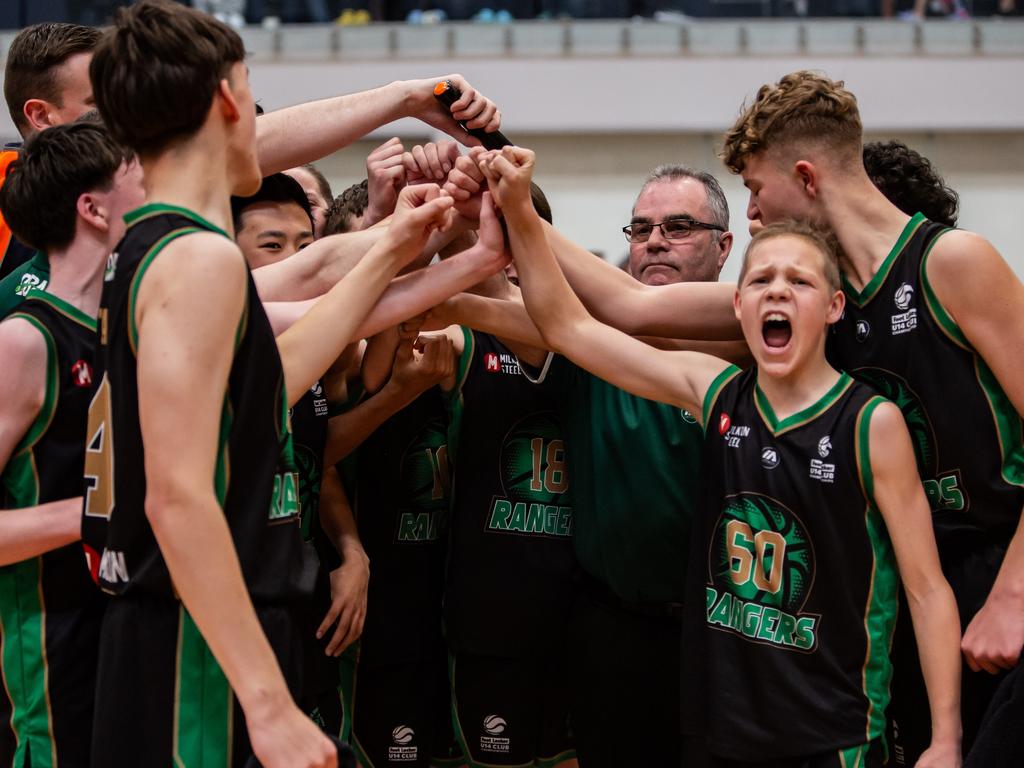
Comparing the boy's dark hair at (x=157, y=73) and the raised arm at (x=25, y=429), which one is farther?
the raised arm at (x=25, y=429)

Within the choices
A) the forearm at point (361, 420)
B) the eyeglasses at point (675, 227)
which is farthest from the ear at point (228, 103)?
the eyeglasses at point (675, 227)

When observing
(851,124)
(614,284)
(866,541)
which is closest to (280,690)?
(866,541)

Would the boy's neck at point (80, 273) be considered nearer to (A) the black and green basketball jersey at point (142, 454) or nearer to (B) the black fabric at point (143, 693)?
(A) the black and green basketball jersey at point (142, 454)

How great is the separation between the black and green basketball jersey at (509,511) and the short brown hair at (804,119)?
902 millimetres

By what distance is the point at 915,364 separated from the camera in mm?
2973

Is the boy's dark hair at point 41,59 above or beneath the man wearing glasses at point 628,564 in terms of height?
above

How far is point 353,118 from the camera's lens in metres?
3.41

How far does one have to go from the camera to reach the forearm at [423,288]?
3.00 metres

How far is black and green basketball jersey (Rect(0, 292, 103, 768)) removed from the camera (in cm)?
262

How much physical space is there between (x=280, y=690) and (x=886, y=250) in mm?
1901

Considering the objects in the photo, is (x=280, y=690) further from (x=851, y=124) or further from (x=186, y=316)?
(x=851, y=124)

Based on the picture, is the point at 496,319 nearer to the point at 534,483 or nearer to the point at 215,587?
the point at 534,483

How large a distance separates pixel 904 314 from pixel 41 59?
280cm

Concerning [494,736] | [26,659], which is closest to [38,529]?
[26,659]
